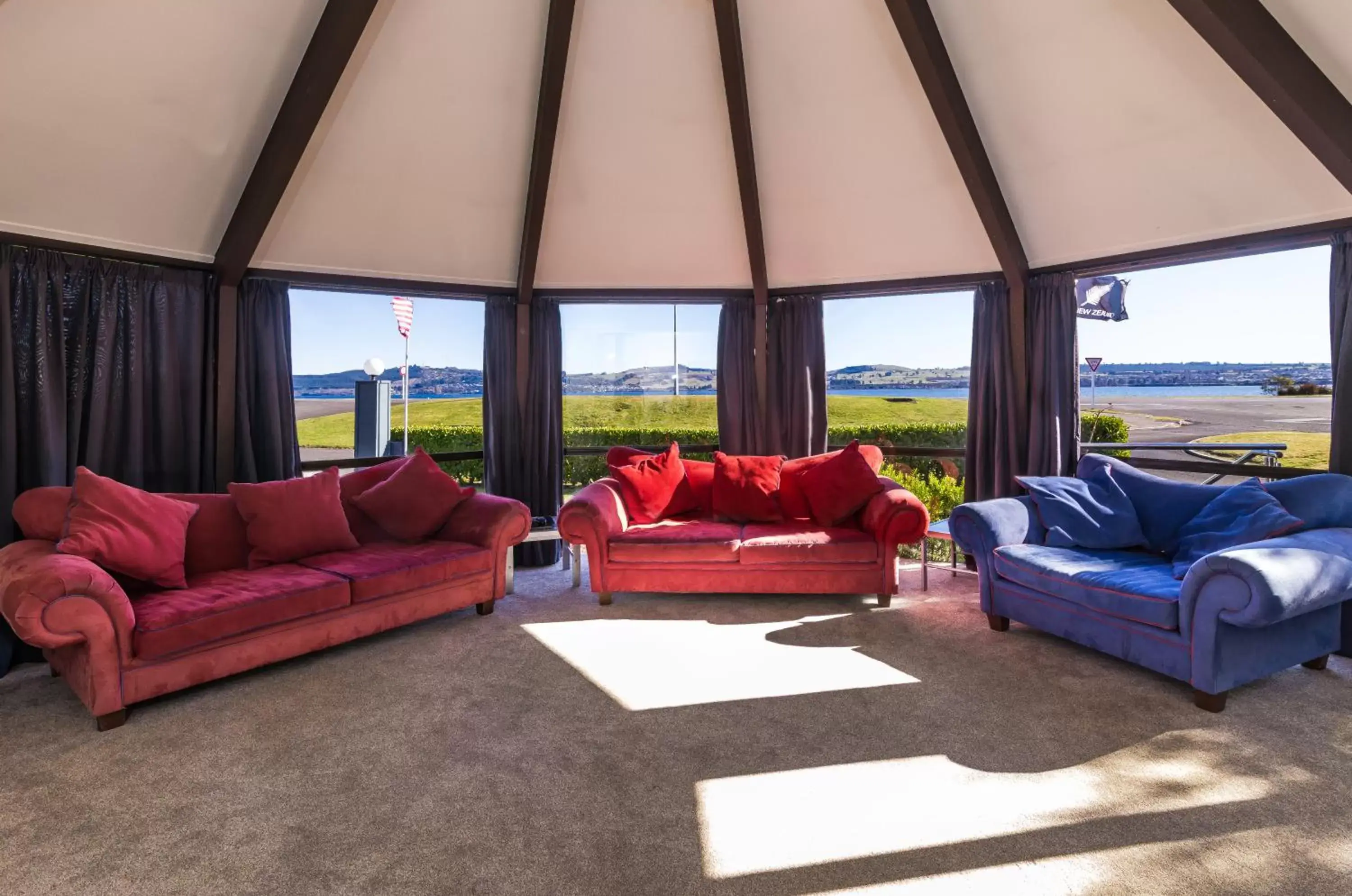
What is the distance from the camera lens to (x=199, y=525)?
12.8ft

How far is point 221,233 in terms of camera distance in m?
4.48

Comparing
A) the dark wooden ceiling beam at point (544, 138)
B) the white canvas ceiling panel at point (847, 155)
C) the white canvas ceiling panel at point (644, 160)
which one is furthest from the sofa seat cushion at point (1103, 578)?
the dark wooden ceiling beam at point (544, 138)

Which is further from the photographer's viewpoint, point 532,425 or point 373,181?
point 532,425

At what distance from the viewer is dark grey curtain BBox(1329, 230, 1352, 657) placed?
3705mm

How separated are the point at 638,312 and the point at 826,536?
3.46 metres

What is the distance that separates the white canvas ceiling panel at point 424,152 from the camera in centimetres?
397

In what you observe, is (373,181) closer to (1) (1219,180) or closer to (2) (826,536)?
(2) (826,536)

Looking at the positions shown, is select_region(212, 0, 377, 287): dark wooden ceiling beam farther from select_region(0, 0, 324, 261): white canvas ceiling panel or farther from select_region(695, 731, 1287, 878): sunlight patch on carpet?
select_region(695, 731, 1287, 878): sunlight patch on carpet

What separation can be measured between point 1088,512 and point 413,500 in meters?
4.08

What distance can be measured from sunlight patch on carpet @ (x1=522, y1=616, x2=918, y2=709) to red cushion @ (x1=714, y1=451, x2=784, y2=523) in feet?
3.12

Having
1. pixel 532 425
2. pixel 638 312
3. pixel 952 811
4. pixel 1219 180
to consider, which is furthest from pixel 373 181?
pixel 1219 180

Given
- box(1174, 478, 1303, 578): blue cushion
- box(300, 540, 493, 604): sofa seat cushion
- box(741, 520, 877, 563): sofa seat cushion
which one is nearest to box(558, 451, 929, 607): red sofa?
box(741, 520, 877, 563): sofa seat cushion

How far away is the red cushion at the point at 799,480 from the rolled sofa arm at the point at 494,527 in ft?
5.96

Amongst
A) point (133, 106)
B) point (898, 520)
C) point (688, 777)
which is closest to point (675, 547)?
point (898, 520)
